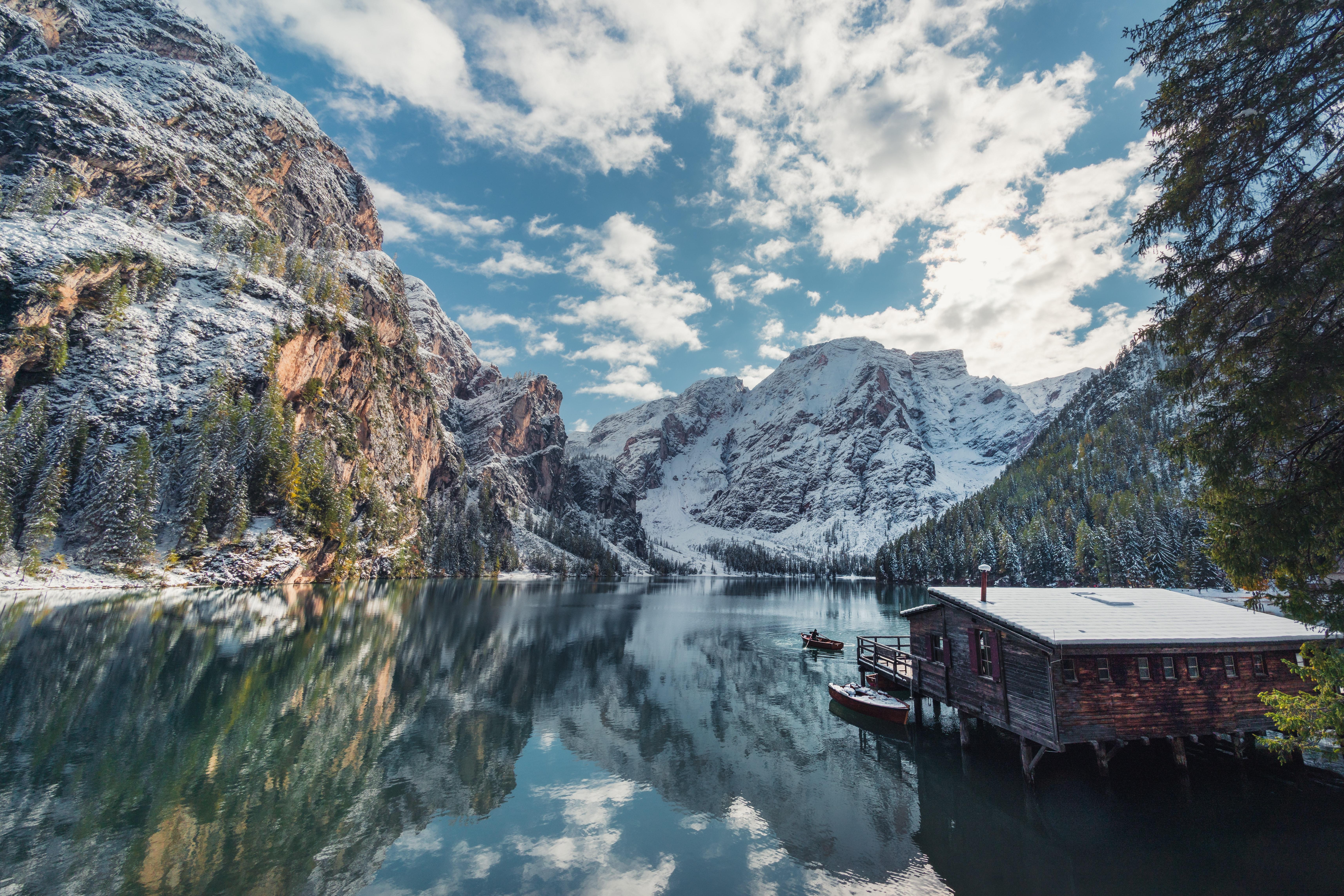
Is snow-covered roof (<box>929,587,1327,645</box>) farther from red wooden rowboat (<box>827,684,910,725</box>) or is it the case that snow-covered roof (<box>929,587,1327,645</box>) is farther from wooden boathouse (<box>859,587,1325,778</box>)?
red wooden rowboat (<box>827,684,910,725</box>)

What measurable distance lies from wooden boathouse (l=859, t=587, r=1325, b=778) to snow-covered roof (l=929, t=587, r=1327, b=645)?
Result: 0.24 feet

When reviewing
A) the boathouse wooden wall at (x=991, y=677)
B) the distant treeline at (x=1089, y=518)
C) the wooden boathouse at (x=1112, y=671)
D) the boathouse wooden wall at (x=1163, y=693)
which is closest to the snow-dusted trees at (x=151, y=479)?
the boathouse wooden wall at (x=991, y=677)

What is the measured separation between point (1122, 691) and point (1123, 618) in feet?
11.4

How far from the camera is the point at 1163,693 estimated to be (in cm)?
2031

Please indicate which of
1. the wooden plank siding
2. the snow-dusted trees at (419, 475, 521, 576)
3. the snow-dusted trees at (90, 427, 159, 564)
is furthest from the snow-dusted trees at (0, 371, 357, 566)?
the wooden plank siding

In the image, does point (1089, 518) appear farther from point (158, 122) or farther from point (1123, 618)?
point (158, 122)

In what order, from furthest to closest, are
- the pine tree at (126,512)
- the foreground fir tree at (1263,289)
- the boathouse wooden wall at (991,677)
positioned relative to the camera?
the pine tree at (126,512)
the boathouse wooden wall at (991,677)
the foreground fir tree at (1263,289)

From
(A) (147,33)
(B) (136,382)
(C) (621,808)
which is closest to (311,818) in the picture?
(C) (621,808)

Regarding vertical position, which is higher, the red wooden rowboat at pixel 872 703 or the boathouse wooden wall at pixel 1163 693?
→ the boathouse wooden wall at pixel 1163 693

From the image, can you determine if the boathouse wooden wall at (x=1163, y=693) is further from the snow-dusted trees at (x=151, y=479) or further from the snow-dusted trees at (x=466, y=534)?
the snow-dusted trees at (x=466, y=534)

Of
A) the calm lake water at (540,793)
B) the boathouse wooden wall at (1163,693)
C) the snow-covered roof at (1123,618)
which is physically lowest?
the calm lake water at (540,793)

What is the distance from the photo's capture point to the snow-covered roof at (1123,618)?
1988 cm

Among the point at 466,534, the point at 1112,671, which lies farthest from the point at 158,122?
the point at 1112,671

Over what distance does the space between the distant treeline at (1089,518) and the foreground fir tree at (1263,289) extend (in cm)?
5715
